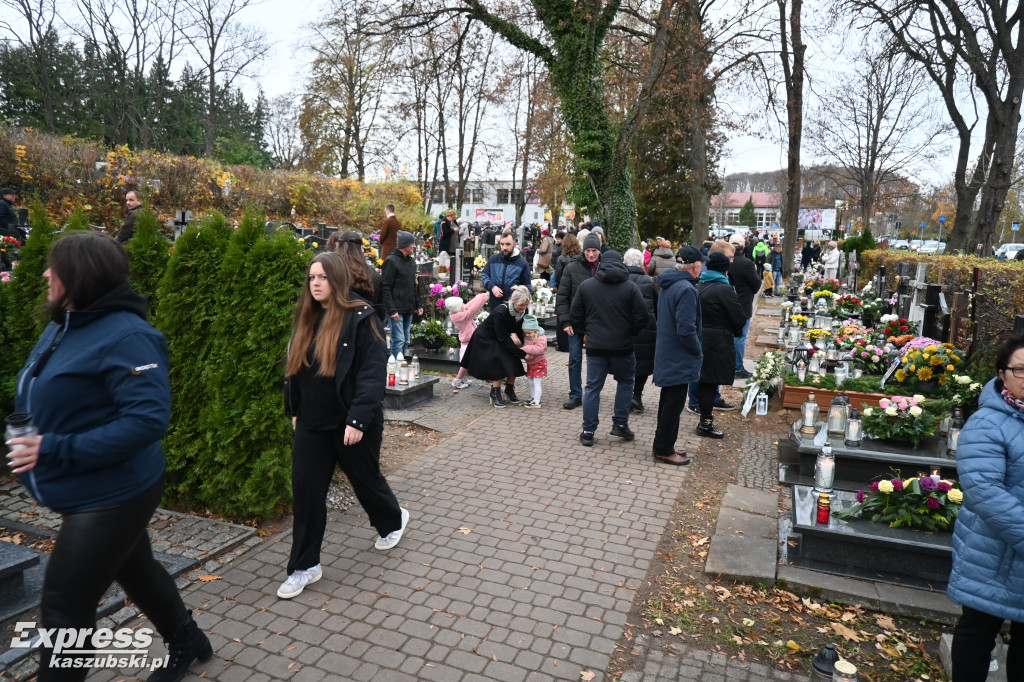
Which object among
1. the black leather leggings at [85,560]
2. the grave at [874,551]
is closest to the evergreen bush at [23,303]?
the black leather leggings at [85,560]

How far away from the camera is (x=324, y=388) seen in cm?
385

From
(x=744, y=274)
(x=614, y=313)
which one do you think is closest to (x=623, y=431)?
(x=614, y=313)

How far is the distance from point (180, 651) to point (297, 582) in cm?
88

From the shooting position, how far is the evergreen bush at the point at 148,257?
5094mm

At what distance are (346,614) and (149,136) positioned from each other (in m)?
34.1

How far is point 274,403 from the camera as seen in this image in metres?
4.77

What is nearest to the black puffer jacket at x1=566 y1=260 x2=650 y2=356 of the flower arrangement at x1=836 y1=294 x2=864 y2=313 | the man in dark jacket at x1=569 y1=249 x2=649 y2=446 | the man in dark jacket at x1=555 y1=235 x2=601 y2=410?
the man in dark jacket at x1=569 y1=249 x2=649 y2=446

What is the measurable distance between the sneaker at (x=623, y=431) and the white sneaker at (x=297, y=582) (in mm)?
4010

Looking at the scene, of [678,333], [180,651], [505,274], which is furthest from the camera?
[505,274]

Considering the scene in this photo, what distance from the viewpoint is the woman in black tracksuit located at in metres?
3.85

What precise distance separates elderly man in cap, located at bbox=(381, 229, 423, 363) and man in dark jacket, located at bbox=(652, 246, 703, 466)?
12.8 feet

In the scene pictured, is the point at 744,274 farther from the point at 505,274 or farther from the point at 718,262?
the point at 505,274

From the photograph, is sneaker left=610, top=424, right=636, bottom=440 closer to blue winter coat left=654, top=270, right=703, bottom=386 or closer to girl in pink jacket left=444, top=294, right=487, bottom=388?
Result: blue winter coat left=654, top=270, right=703, bottom=386

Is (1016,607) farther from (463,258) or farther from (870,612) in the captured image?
(463,258)
